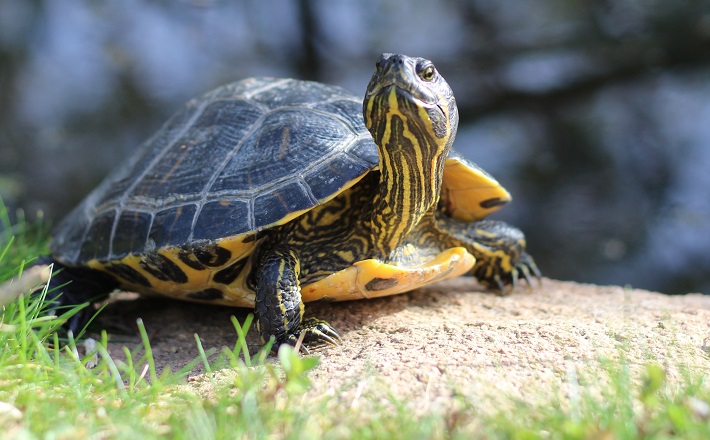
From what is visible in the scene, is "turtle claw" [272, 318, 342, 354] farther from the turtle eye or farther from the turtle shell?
the turtle eye

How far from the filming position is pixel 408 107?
2.51 metres

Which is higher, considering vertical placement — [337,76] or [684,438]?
[337,76]

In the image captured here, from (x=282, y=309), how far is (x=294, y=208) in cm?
47

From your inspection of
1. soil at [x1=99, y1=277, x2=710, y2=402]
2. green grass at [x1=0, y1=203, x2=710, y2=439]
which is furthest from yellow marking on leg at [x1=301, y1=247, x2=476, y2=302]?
green grass at [x1=0, y1=203, x2=710, y2=439]

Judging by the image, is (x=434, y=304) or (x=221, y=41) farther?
(x=221, y=41)

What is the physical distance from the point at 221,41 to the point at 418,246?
5.86 metres

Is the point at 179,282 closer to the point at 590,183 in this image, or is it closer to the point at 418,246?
the point at 418,246

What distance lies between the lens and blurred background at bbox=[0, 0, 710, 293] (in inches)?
293

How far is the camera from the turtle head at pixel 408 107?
2.49 m

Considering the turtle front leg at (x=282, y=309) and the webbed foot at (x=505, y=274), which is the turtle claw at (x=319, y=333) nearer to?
the turtle front leg at (x=282, y=309)

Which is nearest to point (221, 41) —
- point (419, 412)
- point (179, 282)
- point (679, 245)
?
point (179, 282)

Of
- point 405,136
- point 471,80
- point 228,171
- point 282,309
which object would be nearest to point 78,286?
point 228,171

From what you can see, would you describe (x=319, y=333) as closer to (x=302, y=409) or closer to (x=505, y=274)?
(x=302, y=409)

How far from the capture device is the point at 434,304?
332 cm
